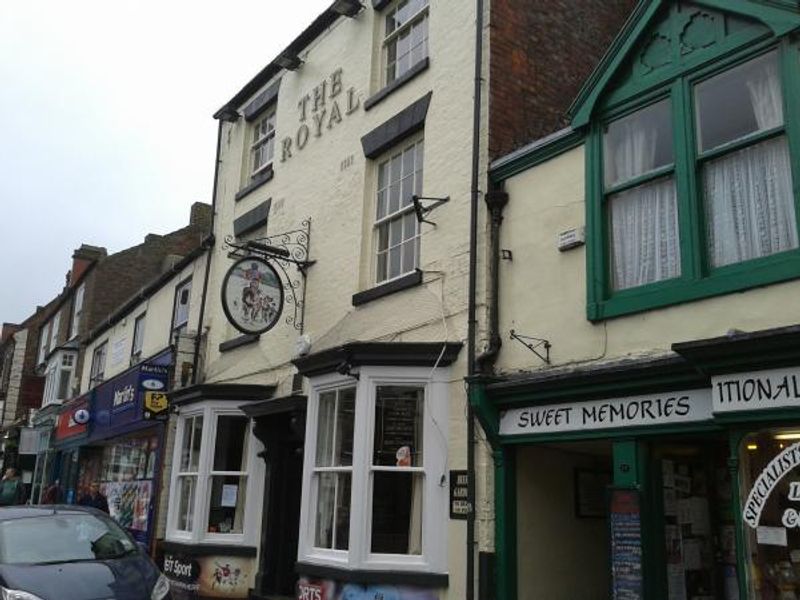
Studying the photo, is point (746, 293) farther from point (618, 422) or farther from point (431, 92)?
point (431, 92)

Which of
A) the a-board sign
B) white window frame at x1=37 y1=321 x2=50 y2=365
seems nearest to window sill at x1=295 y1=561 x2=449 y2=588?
the a-board sign

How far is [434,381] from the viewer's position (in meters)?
8.44

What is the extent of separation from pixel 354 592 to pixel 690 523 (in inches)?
141

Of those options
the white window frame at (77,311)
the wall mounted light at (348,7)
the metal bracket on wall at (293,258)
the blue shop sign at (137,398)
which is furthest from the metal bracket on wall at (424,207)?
the white window frame at (77,311)

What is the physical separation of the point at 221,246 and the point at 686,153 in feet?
32.6

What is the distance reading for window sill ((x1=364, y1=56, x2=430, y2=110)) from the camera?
9.92m

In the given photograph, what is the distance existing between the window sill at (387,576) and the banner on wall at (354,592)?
77mm

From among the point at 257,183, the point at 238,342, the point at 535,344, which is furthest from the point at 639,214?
the point at 257,183

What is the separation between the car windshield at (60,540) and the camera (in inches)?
290

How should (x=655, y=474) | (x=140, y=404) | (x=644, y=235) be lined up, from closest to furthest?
1. (x=655, y=474)
2. (x=644, y=235)
3. (x=140, y=404)

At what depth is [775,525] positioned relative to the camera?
5.47 meters

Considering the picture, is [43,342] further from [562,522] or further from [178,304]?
[562,522]

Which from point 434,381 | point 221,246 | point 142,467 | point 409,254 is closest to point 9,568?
point 434,381

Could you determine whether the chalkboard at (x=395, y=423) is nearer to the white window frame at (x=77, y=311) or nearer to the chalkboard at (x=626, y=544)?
the chalkboard at (x=626, y=544)
